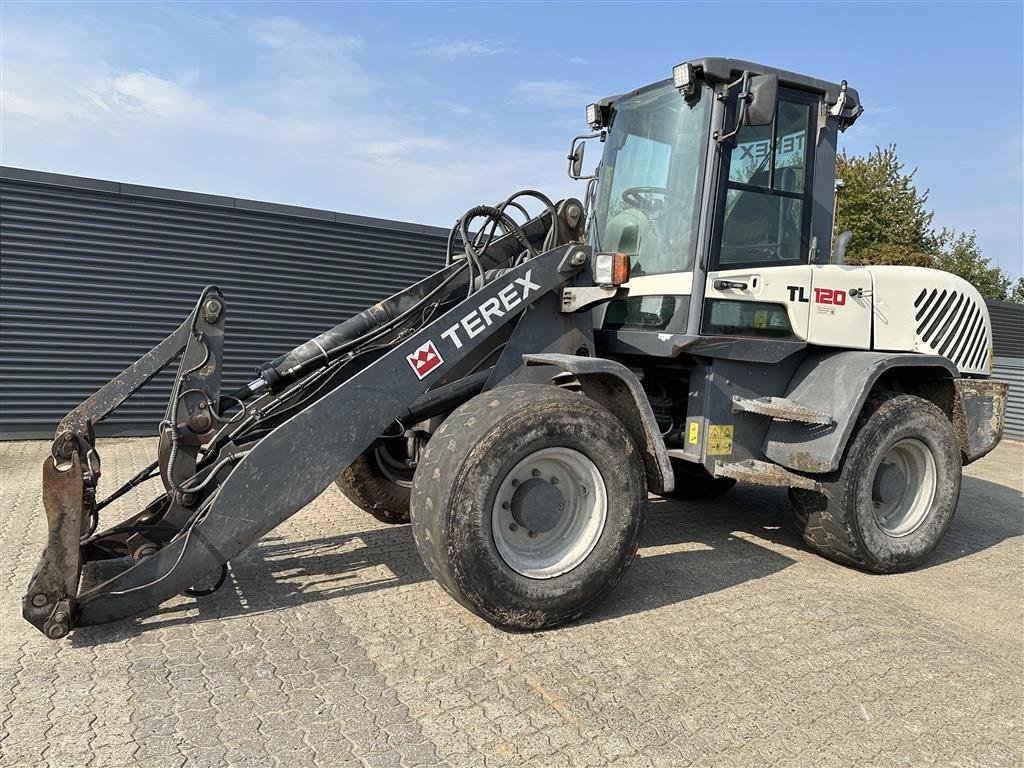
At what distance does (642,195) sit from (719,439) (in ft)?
5.37

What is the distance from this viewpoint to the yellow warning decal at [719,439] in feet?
15.4

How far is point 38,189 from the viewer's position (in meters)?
8.28

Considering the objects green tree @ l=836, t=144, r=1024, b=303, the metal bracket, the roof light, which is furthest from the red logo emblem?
green tree @ l=836, t=144, r=1024, b=303

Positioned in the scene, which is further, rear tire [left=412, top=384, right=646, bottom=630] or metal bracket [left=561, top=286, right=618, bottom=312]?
metal bracket [left=561, top=286, right=618, bottom=312]

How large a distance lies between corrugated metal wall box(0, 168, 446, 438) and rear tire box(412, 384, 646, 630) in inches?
257

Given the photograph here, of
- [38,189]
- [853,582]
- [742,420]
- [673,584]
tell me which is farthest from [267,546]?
[38,189]

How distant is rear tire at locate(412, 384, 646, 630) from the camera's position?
3.58m

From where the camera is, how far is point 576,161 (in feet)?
18.9

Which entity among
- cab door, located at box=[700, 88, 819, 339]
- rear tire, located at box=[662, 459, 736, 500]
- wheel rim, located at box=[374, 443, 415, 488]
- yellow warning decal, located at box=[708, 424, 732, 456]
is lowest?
rear tire, located at box=[662, 459, 736, 500]

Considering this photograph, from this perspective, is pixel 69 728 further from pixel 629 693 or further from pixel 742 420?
pixel 742 420

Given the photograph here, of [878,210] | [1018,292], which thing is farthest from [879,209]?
[1018,292]

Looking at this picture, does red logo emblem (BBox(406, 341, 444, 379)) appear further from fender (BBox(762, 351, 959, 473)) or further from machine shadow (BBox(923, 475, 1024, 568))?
machine shadow (BBox(923, 475, 1024, 568))

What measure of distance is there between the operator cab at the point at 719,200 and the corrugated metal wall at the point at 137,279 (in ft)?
18.6

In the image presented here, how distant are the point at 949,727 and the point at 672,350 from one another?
7.38 feet
